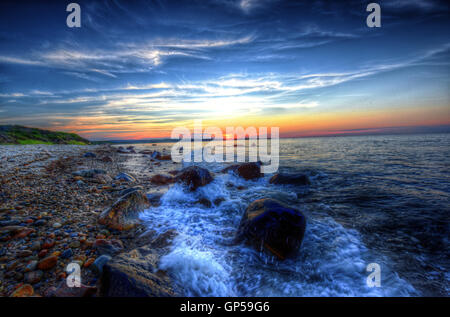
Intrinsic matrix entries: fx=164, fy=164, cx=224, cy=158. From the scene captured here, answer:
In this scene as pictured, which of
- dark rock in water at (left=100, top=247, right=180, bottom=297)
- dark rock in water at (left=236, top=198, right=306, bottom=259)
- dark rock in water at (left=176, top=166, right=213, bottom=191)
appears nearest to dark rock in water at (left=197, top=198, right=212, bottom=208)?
dark rock in water at (left=176, top=166, right=213, bottom=191)

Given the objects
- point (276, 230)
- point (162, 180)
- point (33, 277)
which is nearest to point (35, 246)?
point (33, 277)

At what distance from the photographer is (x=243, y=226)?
3646mm

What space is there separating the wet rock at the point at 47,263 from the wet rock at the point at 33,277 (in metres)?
0.08

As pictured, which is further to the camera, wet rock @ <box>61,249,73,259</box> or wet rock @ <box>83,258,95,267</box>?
wet rock @ <box>61,249,73,259</box>

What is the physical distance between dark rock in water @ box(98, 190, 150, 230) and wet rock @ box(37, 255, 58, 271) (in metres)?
1.17

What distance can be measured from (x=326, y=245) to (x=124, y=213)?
4699 mm

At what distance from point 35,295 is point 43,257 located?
76 centimetres

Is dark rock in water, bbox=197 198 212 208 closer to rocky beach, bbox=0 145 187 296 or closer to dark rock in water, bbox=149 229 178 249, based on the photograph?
rocky beach, bbox=0 145 187 296

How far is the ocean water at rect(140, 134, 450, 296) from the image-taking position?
2.57 meters

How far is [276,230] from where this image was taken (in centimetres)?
321

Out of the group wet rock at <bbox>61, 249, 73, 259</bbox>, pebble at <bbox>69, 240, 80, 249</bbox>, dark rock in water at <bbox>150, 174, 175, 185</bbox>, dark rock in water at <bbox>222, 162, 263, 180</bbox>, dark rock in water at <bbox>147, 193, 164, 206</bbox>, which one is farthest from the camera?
dark rock in water at <bbox>222, 162, 263, 180</bbox>

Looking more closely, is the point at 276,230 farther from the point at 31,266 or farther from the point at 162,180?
the point at 162,180

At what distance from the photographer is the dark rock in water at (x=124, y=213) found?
366cm
